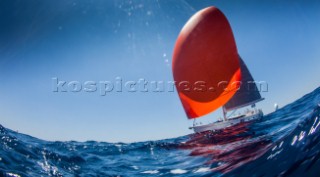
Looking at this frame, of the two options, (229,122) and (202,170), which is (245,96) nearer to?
(229,122)

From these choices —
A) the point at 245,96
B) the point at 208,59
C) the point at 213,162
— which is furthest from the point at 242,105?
the point at 213,162

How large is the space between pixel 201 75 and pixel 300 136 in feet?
30.6

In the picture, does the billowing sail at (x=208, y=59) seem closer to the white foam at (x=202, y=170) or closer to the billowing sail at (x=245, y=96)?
the billowing sail at (x=245, y=96)

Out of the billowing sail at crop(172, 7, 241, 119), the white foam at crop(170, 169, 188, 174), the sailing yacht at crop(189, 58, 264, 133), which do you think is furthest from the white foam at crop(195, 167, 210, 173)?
the sailing yacht at crop(189, 58, 264, 133)

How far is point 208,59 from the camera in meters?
13.7

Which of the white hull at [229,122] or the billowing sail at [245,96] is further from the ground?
the billowing sail at [245,96]

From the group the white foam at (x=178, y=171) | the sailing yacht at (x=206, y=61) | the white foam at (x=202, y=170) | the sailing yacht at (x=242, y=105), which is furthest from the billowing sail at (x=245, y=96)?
the white foam at (x=202, y=170)

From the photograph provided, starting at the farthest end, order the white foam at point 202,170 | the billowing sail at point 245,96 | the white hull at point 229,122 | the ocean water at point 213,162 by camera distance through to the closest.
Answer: the billowing sail at point 245,96
the white hull at point 229,122
the white foam at point 202,170
the ocean water at point 213,162

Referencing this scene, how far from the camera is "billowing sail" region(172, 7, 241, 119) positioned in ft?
44.7

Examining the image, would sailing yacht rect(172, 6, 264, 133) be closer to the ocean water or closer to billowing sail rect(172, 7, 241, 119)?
billowing sail rect(172, 7, 241, 119)

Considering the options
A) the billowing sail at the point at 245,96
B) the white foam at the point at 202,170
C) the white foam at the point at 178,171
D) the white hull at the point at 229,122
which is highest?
the billowing sail at the point at 245,96

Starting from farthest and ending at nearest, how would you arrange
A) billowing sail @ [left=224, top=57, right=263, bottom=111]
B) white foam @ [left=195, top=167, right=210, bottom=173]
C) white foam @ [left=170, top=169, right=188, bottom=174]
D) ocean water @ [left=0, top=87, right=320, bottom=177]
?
billowing sail @ [left=224, top=57, right=263, bottom=111] → white foam @ [left=170, top=169, right=188, bottom=174] → white foam @ [left=195, top=167, right=210, bottom=173] → ocean water @ [left=0, top=87, right=320, bottom=177]

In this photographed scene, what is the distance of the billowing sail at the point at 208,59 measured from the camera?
1362 cm

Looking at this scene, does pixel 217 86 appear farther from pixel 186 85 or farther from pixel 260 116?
pixel 260 116
